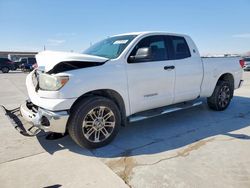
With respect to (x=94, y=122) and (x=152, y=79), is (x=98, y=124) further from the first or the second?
(x=152, y=79)

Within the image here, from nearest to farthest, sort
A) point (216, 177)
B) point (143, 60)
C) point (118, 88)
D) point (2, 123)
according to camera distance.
Result: point (216, 177) < point (118, 88) < point (143, 60) < point (2, 123)

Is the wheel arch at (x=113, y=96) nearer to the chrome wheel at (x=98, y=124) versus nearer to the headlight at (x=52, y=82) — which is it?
the chrome wheel at (x=98, y=124)

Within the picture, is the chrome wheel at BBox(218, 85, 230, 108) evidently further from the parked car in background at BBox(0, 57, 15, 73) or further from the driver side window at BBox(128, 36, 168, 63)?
the parked car in background at BBox(0, 57, 15, 73)


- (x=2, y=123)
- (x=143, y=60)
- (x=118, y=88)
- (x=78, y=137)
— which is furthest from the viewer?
(x=2, y=123)

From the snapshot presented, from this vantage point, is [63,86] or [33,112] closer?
[63,86]

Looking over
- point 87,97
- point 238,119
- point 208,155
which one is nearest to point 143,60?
point 87,97

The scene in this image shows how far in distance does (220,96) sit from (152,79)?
265 centimetres

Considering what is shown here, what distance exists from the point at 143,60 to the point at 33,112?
2.06 m

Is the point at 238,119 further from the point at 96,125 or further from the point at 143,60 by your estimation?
the point at 96,125

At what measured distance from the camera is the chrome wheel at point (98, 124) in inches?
147

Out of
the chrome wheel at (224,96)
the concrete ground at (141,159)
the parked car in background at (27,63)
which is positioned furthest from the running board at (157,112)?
the parked car in background at (27,63)

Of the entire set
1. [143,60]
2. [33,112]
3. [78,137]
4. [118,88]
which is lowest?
[78,137]

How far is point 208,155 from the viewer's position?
356 cm

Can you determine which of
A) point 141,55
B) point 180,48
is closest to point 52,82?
point 141,55
